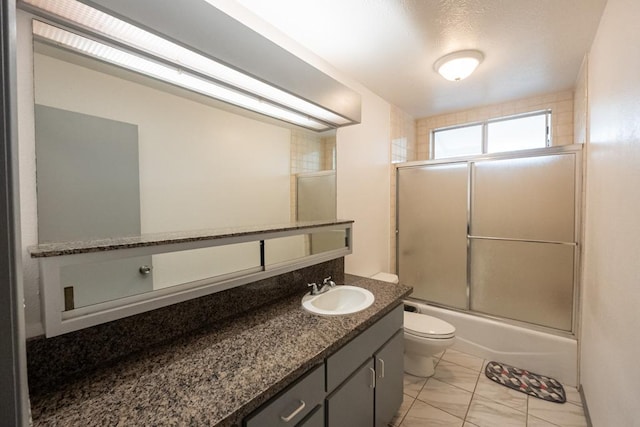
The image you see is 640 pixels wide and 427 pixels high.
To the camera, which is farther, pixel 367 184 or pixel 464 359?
pixel 367 184

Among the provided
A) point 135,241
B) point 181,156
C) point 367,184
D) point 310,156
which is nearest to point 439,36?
point 310,156

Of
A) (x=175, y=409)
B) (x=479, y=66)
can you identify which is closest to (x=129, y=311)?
(x=175, y=409)

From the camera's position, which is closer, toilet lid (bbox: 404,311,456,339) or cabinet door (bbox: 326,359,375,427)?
cabinet door (bbox: 326,359,375,427)

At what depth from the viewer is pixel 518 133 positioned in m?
2.84

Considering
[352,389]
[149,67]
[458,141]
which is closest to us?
[149,67]

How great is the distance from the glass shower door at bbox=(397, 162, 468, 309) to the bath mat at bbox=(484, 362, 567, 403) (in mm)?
550

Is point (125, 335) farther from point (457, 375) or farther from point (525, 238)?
point (525, 238)

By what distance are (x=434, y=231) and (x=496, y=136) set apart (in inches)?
51.2

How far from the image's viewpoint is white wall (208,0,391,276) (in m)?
2.17

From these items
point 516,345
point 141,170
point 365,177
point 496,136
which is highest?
point 496,136

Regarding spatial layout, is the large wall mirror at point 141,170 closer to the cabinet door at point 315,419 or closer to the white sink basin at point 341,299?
the white sink basin at point 341,299

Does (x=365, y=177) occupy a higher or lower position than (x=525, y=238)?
higher

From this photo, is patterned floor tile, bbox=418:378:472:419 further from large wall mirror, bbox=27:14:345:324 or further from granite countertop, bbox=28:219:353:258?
granite countertop, bbox=28:219:353:258

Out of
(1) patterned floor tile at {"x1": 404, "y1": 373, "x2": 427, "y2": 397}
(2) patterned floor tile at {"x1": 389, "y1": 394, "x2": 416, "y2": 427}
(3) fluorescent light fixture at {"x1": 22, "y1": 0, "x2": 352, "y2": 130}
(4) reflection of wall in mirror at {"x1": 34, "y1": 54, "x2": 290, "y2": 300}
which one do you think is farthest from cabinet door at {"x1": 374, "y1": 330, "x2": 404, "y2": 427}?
(3) fluorescent light fixture at {"x1": 22, "y1": 0, "x2": 352, "y2": 130}
